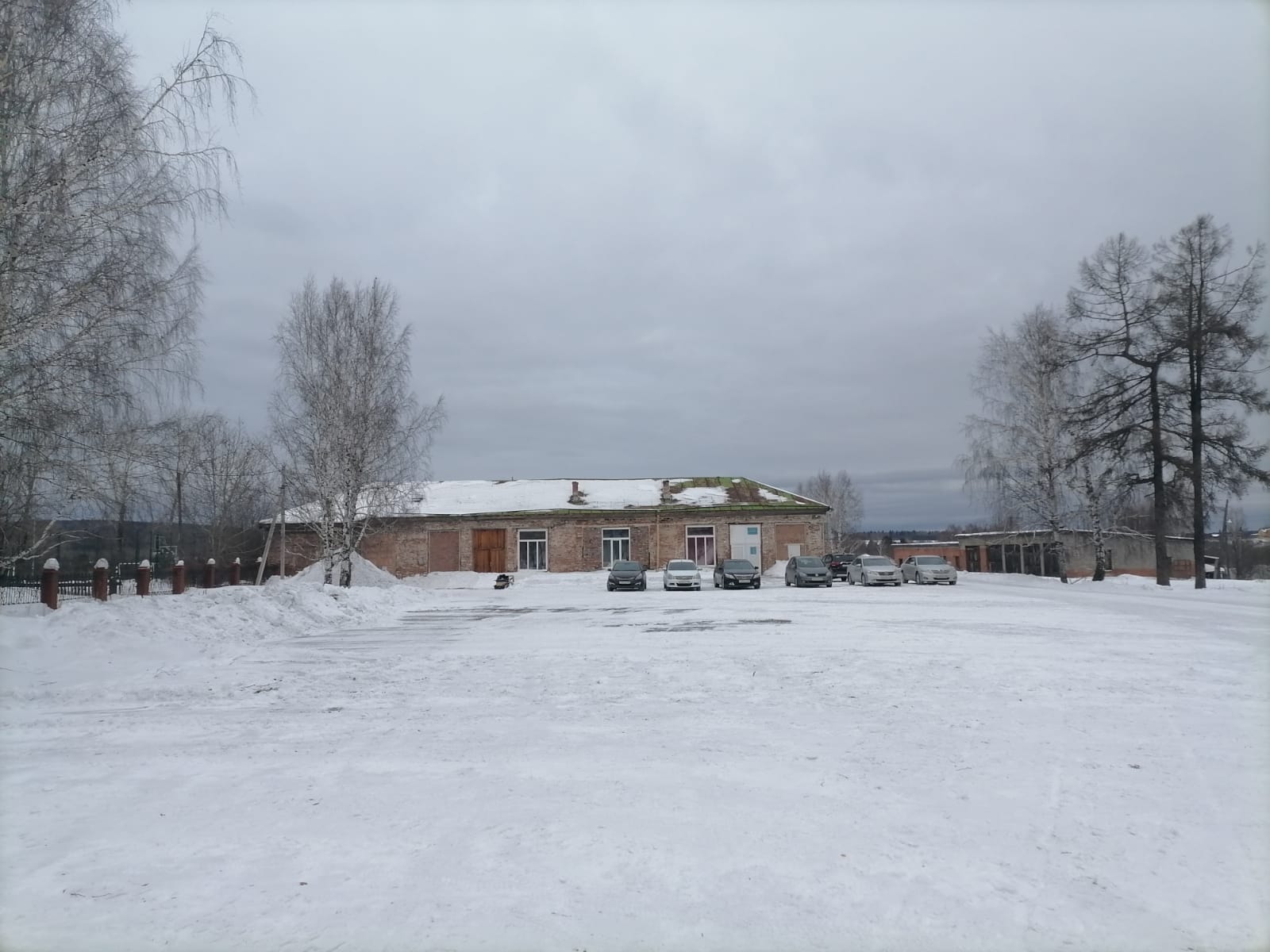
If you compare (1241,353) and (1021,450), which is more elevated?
(1241,353)

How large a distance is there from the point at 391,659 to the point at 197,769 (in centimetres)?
648

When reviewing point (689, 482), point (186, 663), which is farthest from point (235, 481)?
point (186, 663)

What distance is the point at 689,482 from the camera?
179 ft

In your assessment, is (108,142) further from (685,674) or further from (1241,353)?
(1241,353)

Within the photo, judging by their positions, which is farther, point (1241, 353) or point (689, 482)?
point (689, 482)

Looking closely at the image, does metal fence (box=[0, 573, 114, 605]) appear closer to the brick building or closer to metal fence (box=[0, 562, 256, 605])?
metal fence (box=[0, 562, 256, 605])

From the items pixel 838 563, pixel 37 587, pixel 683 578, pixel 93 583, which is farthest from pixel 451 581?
pixel 93 583

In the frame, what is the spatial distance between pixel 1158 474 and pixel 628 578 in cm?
2226

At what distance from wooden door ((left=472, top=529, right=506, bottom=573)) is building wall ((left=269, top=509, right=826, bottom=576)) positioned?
221 mm

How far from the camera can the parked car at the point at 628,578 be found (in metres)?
37.0

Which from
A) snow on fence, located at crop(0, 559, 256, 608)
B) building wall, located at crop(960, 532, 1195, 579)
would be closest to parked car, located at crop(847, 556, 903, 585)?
building wall, located at crop(960, 532, 1195, 579)

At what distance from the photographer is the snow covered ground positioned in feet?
13.5

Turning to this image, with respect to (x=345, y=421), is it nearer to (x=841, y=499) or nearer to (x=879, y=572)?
(x=879, y=572)

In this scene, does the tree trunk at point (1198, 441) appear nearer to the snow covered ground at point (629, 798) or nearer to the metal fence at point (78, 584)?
the snow covered ground at point (629, 798)
